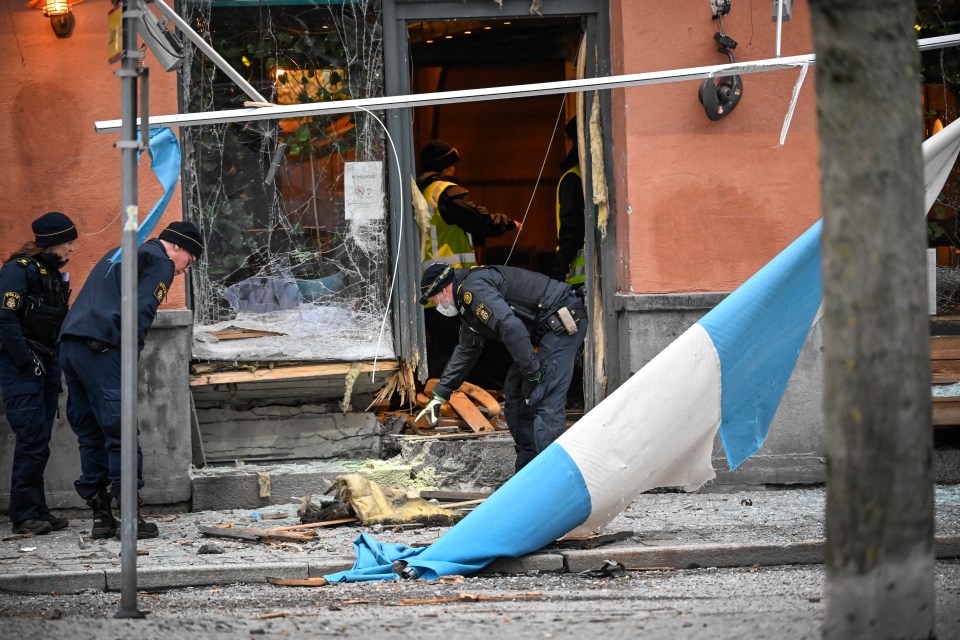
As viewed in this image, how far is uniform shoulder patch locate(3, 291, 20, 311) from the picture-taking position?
7.14 meters

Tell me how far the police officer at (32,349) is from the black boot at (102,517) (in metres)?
0.50

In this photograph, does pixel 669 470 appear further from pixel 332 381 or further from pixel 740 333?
pixel 332 381

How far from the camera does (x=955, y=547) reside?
614cm

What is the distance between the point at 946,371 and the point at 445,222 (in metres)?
4.19

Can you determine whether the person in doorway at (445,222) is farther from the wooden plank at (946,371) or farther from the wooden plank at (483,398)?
the wooden plank at (946,371)

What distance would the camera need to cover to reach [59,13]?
303 inches

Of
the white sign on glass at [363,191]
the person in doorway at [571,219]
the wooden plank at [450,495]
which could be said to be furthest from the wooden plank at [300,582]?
the person in doorway at [571,219]

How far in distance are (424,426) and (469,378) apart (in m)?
1.80

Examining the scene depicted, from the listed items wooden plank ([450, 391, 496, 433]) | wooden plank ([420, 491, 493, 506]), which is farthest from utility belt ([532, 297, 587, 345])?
wooden plank ([420, 491, 493, 506])

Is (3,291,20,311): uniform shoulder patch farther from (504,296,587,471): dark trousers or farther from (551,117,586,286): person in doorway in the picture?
(551,117,586,286): person in doorway

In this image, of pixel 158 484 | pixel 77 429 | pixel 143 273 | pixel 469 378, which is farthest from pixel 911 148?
pixel 469 378

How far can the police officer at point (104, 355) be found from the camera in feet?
22.7

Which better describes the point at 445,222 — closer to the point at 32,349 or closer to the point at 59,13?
the point at 59,13

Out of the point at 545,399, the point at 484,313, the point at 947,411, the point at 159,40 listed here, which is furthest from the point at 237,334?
the point at 947,411
